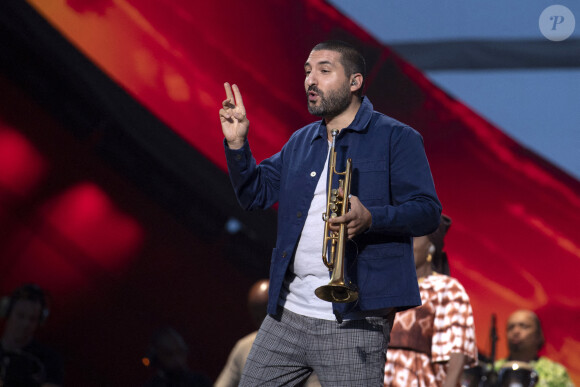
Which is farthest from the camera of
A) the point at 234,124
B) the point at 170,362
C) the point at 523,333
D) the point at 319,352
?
the point at 170,362

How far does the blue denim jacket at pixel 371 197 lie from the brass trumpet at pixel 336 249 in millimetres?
88

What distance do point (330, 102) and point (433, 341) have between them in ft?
5.32

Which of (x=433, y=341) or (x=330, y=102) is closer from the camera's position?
(x=330, y=102)

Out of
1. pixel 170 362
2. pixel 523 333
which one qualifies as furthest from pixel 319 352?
pixel 170 362

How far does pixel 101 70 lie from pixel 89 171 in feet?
3.05

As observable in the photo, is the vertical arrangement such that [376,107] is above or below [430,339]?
above

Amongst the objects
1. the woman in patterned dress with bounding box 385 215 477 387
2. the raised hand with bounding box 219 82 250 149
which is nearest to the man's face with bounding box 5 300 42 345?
the woman in patterned dress with bounding box 385 215 477 387

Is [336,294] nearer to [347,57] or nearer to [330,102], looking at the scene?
[330,102]

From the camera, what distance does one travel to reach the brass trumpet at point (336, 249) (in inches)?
99.5

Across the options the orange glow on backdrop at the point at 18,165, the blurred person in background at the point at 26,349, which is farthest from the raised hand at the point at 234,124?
the orange glow on backdrop at the point at 18,165

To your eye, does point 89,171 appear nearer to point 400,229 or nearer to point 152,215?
point 152,215

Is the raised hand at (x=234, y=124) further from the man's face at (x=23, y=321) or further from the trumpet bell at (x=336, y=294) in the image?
the man's face at (x=23, y=321)

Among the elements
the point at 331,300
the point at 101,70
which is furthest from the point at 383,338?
the point at 101,70

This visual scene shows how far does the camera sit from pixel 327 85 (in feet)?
9.63
